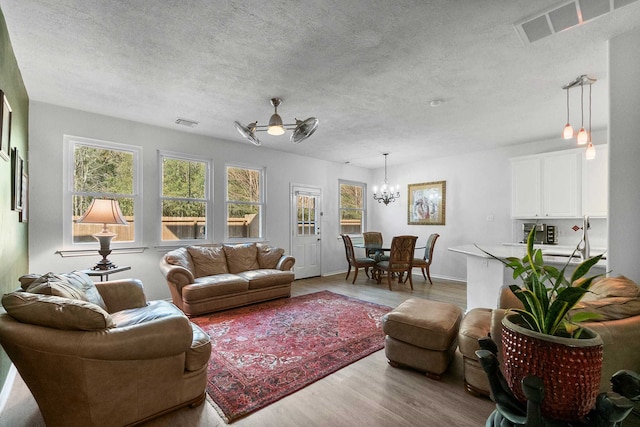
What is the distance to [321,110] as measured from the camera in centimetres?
373

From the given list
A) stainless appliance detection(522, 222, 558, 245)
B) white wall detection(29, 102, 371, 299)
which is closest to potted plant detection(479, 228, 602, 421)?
white wall detection(29, 102, 371, 299)

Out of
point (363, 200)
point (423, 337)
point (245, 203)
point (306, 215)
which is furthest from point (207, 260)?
point (363, 200)

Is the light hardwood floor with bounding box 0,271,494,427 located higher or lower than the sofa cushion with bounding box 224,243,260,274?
lower

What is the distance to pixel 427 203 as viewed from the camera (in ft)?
22.0

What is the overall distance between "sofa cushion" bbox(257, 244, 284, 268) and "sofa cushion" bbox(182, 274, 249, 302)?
79 cm

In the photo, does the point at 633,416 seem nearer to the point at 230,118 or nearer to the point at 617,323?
the point at 617,323

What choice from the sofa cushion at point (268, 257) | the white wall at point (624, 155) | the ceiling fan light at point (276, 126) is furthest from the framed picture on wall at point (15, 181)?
the white wall at point (624, 155)

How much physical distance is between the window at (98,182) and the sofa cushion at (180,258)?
0.60 metres

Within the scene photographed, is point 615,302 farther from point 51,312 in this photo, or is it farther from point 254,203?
point 254,203

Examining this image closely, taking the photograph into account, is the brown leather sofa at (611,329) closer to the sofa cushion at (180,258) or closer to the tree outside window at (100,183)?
the sofa cushion at (180,258)

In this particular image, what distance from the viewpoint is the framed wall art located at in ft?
21.2

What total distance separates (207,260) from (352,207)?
4.08 metres

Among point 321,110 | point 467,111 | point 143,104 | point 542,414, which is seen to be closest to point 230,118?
point 143,104

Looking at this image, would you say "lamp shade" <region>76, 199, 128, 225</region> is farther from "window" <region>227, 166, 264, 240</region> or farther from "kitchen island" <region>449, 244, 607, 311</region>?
"kitchen island" <region>449, 244, 607, 311</region>
